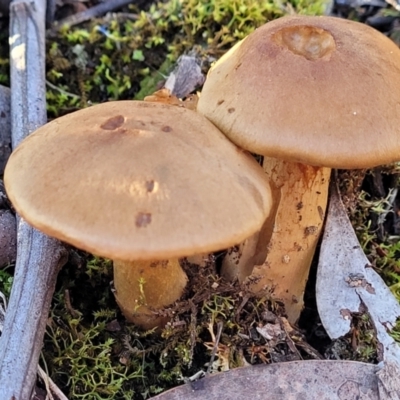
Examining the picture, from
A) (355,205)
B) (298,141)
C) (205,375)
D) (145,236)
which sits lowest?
(205,375)

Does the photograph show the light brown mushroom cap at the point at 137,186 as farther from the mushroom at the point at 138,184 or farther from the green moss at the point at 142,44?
the green moss at the point at 142,44

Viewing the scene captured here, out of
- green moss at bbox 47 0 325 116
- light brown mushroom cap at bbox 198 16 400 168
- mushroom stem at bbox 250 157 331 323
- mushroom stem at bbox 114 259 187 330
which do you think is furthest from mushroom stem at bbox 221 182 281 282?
green moss at bbox 47 0 325 116

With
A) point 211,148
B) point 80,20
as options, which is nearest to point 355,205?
point 211,148

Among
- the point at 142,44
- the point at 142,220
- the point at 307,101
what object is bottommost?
the point at 142,44

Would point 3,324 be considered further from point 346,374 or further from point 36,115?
point 346,374

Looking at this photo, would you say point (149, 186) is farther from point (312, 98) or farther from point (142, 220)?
point (312, 98)

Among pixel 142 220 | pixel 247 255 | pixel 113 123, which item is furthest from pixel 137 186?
pixel 247 255

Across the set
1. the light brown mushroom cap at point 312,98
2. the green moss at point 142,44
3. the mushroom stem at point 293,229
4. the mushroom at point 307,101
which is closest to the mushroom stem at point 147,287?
the mushroom stem at point 293,229

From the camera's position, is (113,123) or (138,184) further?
(113,123)
